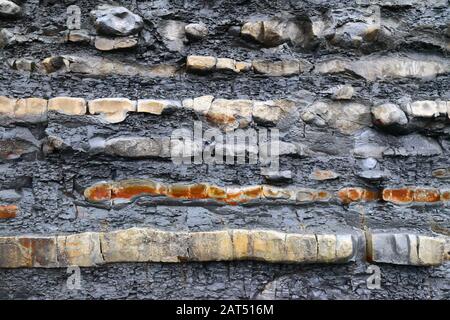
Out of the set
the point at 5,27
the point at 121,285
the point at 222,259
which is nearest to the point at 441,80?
the point at 222,259

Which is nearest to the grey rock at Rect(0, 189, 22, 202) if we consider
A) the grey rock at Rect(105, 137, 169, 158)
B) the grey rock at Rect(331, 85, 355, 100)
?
the grey rock at Rect(105, 137, 169, 158)

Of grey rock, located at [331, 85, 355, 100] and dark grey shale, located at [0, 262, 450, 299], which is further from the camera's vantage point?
grey rock, located at [331, 85, 355, 100]

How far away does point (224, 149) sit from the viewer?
1.70m

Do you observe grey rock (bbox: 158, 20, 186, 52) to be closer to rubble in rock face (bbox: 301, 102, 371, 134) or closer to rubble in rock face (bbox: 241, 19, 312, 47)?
rubble in rock face (bbox: 241, 19, 312, 47)

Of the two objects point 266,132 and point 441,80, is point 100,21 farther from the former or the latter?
point 441,80

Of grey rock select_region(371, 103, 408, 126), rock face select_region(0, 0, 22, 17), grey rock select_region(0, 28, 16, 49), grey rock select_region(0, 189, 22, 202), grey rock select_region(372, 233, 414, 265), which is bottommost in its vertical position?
grey rock select_region(372, 233, 414, 265)

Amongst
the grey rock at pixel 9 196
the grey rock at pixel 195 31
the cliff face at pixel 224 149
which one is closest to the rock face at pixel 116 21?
the cliff face at pixel 224 149

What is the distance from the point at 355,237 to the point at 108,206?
1034 millimetres

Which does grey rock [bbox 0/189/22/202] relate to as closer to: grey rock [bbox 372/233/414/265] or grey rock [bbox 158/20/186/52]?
grey rock [bbox 158/20/186/52]

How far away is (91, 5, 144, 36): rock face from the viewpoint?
5.61 feet

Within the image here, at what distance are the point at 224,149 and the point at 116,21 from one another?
721 millimetres

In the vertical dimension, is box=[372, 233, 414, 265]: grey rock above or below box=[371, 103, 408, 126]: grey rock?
below

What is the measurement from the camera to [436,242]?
1.65 m

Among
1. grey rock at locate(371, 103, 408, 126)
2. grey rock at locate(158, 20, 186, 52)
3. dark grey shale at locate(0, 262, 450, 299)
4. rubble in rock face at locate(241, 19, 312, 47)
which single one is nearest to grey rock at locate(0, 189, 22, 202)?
dark grey shale at locate(0, 262, 450, 299)
